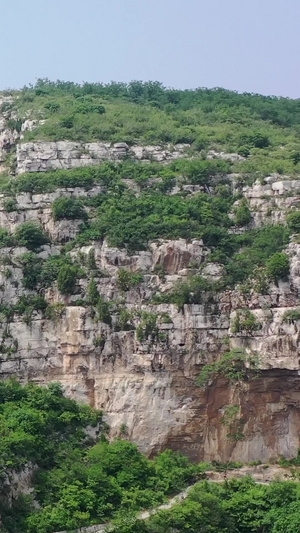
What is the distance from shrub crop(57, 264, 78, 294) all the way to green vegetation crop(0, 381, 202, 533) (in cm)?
321

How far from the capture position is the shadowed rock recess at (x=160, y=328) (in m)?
39.3

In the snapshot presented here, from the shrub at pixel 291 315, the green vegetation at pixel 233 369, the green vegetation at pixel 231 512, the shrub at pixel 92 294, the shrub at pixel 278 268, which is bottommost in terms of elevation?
the green vegetation at pixel 231 512

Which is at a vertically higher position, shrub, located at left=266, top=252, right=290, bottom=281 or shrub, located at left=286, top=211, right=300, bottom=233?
shrub, located at left=286, top=211, right=300, bottom=233

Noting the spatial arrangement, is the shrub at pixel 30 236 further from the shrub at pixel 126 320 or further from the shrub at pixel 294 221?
the shrub at pixel 294 221

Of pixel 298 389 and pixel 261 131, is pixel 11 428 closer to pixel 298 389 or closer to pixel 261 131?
pixel 298 389

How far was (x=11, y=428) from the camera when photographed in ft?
121

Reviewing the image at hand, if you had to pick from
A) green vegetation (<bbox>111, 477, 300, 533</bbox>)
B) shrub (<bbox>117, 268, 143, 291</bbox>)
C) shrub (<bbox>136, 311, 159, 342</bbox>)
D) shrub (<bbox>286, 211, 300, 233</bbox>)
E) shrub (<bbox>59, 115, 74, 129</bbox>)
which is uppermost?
shrub (<bbox>59, 115, 74, 129</bbox>)

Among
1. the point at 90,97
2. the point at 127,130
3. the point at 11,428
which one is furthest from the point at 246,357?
the point at 90,97

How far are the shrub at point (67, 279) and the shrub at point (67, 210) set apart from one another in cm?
229

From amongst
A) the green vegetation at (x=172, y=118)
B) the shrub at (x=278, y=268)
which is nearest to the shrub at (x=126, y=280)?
the shrub at (x=278, y=268)

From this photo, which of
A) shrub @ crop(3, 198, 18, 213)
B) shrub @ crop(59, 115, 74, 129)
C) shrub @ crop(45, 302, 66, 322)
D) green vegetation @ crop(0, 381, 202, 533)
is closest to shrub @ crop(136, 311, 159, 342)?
shrub @ crop(45, 302, 66, 322)

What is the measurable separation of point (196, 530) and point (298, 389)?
6.39 m

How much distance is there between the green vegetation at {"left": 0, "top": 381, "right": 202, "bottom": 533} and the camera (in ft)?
116

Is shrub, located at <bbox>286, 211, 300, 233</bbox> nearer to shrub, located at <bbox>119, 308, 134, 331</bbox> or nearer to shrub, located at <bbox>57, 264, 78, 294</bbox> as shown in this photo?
shrub, located at <bbox>119, 308, 134, 331</bbox>
